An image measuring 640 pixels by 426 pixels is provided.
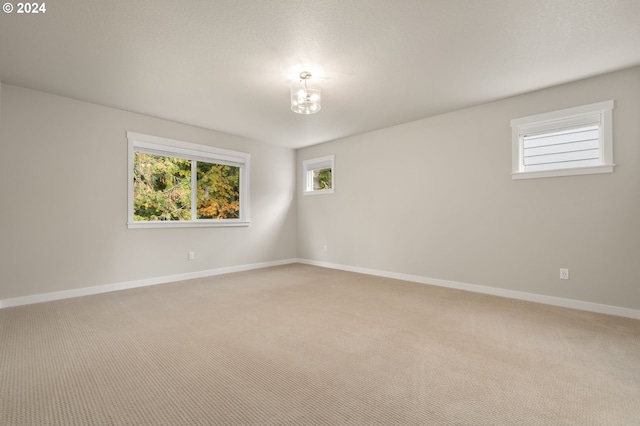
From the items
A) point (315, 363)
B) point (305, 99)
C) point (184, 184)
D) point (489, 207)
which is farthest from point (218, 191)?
point (489, 207)

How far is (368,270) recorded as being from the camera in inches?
212

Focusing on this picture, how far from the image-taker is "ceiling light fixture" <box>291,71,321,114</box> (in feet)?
10.5

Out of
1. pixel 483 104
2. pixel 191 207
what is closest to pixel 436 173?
pixel 483 104

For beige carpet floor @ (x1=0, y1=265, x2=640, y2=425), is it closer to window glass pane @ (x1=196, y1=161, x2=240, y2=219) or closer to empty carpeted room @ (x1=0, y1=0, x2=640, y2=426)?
empty carpeted room @ (x1=0, y1=0, x2=640, y2=426)

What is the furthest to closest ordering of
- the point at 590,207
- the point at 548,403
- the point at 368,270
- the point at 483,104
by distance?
the point at 368,270, the point at 483,104, the point at 590,207, the point at 548,403

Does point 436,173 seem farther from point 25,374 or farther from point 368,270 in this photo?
point 25,374

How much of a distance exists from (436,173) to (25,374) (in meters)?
4.85

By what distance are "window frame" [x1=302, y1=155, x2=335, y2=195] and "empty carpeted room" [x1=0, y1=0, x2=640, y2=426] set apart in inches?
16.2

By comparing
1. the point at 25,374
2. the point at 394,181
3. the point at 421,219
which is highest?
the point at 394,181

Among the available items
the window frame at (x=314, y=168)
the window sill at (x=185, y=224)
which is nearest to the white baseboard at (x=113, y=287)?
the window sill at (x=185, y=224)

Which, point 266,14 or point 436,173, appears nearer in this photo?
point 266,14

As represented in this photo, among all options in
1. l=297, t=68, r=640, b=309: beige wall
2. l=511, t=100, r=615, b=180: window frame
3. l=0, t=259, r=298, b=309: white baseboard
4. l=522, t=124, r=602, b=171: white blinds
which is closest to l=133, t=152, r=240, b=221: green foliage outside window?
l=0, t=259, r=298, b=309: white baseboard

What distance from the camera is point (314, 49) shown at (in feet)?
8.82

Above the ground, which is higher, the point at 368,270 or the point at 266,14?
the point at 266,14
